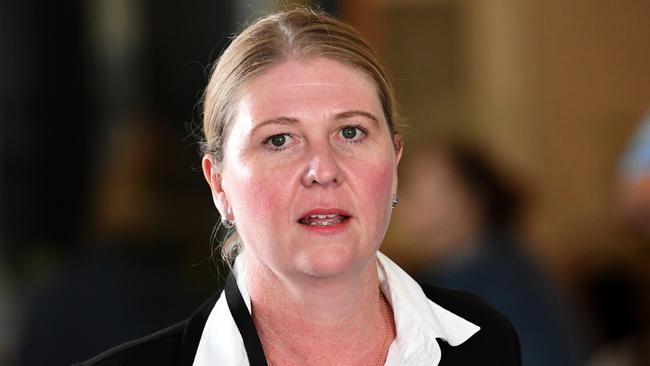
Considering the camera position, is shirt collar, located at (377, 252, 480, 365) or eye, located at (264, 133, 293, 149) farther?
shirt collar, located at (377, 252, 480, 365)

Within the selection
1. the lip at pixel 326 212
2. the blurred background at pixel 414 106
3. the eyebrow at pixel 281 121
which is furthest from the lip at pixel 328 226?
the blurred background at pixel 414 106

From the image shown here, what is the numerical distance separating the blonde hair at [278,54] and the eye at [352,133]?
0.07 m

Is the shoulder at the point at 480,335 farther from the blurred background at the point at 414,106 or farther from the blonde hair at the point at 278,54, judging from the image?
the blurred background at the point at 414,106

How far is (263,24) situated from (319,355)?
414 mm

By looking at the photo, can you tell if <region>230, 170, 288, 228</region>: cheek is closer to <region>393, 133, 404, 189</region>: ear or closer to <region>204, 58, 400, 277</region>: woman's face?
<region>204, 58, 400, 277</region>: woman's face

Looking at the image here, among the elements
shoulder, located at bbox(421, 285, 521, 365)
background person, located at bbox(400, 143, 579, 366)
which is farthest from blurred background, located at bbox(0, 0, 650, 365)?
shoulder, located at bbox(421, 285, 521, 365)

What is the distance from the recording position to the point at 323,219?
4.66 feet

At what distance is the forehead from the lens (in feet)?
4.61

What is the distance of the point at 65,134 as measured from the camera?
6129 mm

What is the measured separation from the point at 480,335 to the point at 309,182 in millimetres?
373

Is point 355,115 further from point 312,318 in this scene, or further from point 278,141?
point 312,318

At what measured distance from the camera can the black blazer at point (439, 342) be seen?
1.44 m

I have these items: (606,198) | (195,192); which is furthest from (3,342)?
(606,198)

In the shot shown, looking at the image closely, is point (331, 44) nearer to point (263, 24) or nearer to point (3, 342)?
point (263, 24)
